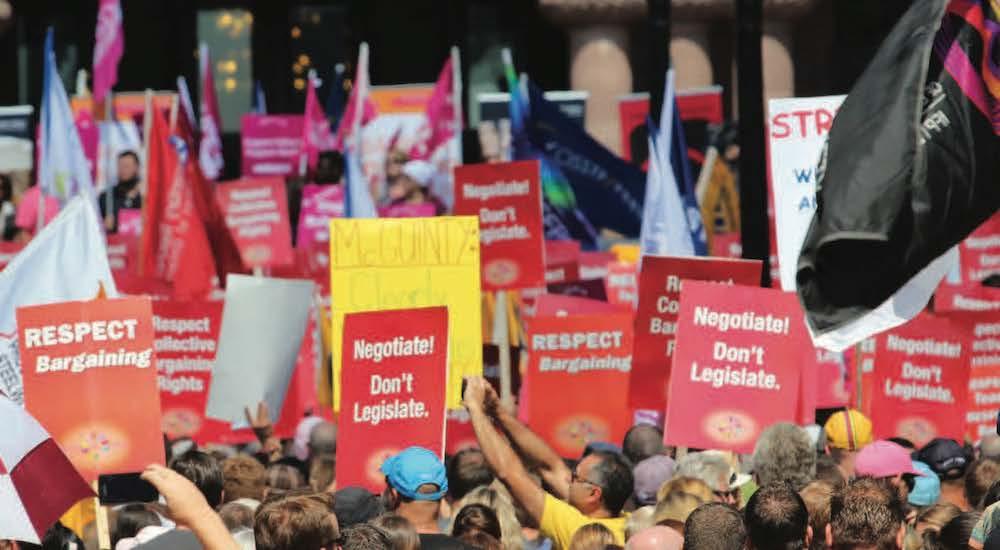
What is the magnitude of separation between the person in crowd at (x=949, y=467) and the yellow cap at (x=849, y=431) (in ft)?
0.97

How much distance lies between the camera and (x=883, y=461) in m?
8.40

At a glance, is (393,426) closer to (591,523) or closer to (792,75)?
(591,523)

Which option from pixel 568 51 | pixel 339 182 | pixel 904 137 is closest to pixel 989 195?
pixel 904 137

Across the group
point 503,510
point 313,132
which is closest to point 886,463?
point 503,510

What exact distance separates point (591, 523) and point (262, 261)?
34.6 feet

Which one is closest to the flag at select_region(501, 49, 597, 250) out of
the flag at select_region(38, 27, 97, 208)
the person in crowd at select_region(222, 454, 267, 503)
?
the flag at select_region(38, 27, 97, 208)

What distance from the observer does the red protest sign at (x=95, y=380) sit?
8945 millimetres

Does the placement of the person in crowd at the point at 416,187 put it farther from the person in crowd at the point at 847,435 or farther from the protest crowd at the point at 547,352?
the person in crowd at the point at 847,435

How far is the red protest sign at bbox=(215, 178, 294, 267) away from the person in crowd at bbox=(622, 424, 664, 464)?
7.69 meters

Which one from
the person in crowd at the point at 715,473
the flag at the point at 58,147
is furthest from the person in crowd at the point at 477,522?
the flag at the point at 58,147

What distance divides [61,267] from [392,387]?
208 cm

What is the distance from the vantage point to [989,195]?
5105mm

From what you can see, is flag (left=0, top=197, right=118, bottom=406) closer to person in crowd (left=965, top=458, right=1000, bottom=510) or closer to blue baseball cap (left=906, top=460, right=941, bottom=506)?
blue baseball cap (left=906, top=460, right=941, bottom=506)

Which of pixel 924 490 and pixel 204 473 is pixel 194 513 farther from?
pixel 924 490
